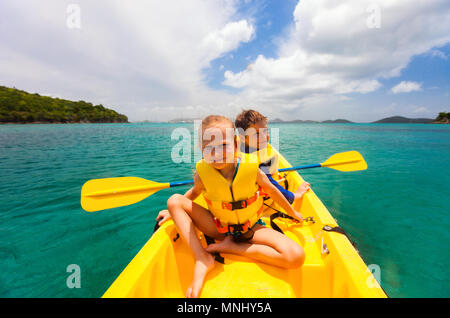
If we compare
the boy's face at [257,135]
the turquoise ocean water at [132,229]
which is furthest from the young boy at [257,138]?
the turquoise ocean water at [132,229]

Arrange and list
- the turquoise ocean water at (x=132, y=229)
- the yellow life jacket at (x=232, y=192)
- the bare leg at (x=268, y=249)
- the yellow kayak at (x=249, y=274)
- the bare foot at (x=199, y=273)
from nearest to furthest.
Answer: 1. the yellow kayak at (x=249, y=274)
2. the bare foot at (x=199, y=273)
3. the bare leg at (x=268, y=249)
4. the yellow life jacket at (x=232, y=192)
5. the turquoise ocean water at (x=132, y=229)

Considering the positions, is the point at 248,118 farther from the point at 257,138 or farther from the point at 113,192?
the point at 113,192

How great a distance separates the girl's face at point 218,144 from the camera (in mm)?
1598

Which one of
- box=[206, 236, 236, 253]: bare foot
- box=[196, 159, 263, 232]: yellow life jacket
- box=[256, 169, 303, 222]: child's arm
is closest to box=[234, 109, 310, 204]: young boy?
box=[256, 169, 303, 222]: child's arm

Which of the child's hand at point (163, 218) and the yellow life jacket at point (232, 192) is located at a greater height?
the yellow life jacket at point (232, 192)

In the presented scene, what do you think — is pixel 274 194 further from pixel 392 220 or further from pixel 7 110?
pixel 7 110

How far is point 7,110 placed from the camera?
5112cm

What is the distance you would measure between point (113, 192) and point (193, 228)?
55.2 inches

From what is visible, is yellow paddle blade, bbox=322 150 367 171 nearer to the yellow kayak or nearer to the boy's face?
the boy's face

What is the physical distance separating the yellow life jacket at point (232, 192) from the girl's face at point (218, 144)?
0.13 m

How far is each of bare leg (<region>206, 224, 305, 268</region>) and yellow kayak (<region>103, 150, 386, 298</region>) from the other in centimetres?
12

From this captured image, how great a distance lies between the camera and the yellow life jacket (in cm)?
173

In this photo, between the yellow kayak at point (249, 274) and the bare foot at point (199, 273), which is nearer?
the yellow kayak at point (249, 274)

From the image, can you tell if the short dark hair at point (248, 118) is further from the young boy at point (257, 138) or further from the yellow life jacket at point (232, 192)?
the yellow life jacket at point (232, 192)
